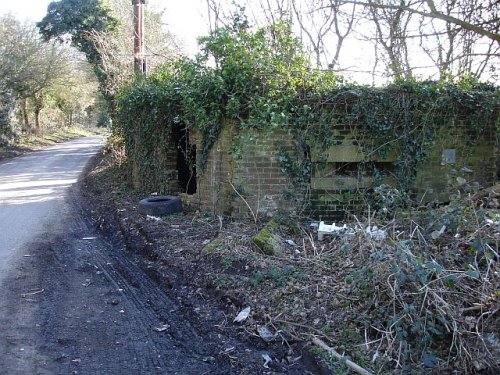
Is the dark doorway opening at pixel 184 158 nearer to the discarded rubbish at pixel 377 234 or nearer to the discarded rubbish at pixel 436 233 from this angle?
the discarded rubbish at pixel 377 234

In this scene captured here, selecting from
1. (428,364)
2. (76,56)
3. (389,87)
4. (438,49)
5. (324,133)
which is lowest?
(428,364)

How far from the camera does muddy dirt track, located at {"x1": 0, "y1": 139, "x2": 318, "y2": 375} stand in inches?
165

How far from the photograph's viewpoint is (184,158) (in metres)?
11.9

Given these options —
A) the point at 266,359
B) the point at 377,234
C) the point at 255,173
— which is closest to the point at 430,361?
the point at 266,359

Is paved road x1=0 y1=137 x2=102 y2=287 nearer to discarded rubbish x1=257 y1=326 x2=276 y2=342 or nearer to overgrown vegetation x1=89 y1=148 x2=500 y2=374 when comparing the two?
overgrown vegetation x1=89 y1=148 x2=500 y2=374

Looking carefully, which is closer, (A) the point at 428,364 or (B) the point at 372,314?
(A) the point at 428,364

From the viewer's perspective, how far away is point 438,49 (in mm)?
8961

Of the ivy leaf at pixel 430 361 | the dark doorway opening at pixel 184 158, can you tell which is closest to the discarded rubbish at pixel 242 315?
the ivy leaf at pixel 430 361

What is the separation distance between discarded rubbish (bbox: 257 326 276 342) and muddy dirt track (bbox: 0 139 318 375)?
9cm

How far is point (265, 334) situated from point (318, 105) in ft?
15.8

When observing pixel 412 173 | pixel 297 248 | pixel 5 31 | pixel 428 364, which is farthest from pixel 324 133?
pixel 5 31

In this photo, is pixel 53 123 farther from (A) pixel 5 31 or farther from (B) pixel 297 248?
(B) pixel 297 248

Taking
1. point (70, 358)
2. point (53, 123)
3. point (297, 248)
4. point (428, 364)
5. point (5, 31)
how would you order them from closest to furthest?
point (428, 364)
point (70, 358)
point (297, 248)
point (5, 31)
point (53, 123)

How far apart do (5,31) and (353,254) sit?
104 feet
